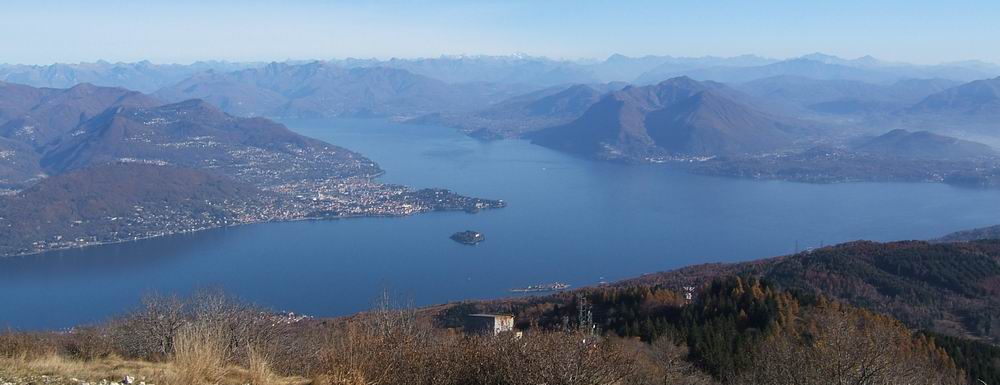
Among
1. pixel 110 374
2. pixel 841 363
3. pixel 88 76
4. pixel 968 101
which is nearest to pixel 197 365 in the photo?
pixel 110 374

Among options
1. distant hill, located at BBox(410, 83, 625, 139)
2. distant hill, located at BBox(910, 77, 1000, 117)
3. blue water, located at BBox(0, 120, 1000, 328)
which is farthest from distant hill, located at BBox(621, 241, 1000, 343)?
distant hill, located at BBox(910, 77, 1000, 117)

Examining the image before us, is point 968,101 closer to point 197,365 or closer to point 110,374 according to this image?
point 197,365

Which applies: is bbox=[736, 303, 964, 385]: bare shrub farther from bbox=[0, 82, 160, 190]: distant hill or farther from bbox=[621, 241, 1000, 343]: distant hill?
bbox=[0, 82, 160, 190]: distant hill

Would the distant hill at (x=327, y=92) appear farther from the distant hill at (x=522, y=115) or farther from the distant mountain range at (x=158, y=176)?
the distant mountain range at (x=158, y=176)

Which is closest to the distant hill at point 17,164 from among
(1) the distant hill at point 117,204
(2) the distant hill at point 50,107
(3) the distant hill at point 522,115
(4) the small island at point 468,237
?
(2) the distant hill at point 50,107

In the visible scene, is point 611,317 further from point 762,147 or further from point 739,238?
point 762,147

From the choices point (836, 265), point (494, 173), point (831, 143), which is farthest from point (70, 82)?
point (836, 265)

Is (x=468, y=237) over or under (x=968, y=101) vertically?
under
